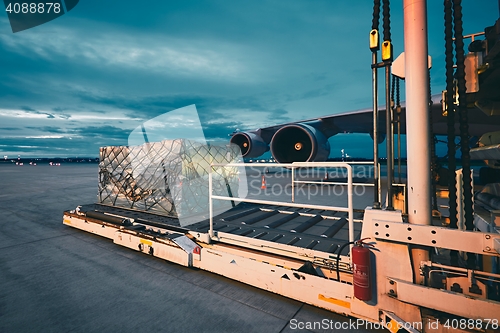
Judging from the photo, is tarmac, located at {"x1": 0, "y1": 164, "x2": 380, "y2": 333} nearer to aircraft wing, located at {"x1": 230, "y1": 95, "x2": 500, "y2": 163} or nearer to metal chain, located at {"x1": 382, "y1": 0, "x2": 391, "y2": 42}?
metal chain, located at {"x1": 382, "y1": 0, "x2": 391, "y2": 42}

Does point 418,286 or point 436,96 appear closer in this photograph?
point 418,286

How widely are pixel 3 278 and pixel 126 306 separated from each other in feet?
7.53

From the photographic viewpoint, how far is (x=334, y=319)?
8.54 ft

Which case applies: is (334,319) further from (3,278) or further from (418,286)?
(3,278)

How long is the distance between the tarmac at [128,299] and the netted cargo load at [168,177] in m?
1.33

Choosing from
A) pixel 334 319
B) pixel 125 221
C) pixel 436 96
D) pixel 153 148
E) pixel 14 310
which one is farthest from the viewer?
pixel 436 96

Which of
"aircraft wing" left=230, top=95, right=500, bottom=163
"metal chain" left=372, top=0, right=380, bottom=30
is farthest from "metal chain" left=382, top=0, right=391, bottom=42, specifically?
"aircraft wing" left=230, top=95, right=500, bottom=163

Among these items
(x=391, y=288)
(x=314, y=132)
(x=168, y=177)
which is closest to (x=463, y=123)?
(x=391, y=288)

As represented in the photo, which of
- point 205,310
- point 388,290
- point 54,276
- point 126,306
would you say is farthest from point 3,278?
point 388,290

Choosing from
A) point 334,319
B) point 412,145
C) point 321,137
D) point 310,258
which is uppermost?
point 321,137

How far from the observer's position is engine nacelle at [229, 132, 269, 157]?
14844mm

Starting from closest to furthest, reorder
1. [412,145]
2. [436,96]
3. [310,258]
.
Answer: [412,145] < [310,258] < [436,96]

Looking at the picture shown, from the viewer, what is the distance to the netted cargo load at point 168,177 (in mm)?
5297

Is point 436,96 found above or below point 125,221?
above
